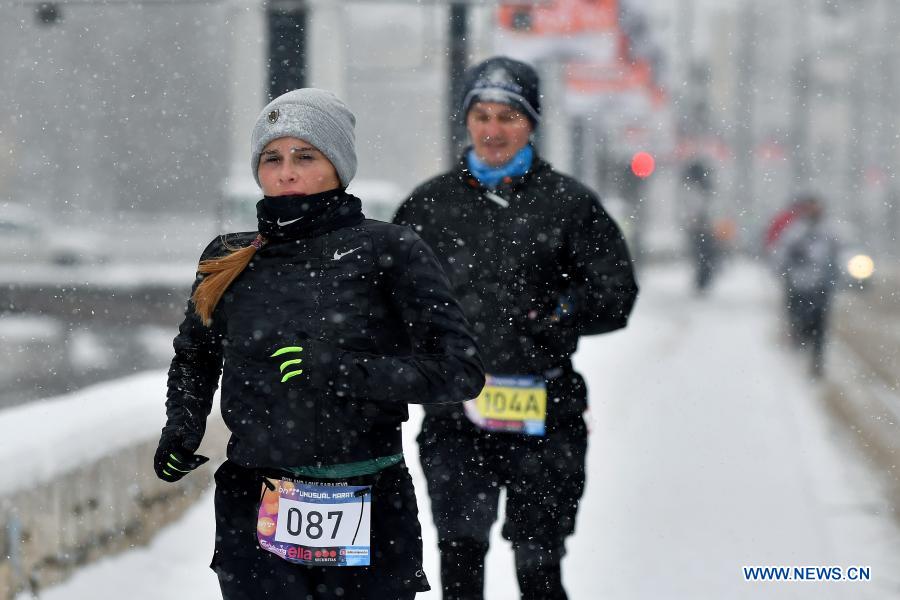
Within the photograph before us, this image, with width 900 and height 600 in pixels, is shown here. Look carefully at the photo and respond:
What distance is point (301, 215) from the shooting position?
124 inches

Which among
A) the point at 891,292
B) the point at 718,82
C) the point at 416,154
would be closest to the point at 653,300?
the point at 891,292

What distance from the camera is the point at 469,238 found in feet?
14.9

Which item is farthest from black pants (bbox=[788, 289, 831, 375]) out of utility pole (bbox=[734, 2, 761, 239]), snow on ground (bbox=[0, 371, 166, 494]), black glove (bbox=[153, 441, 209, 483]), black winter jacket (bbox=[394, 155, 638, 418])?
utility pole (bbox=[734, 2, 761, 239])

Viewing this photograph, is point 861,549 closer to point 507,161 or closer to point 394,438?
point 507,161

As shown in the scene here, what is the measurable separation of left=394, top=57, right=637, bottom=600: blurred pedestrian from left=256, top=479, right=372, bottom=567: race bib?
1333 mm

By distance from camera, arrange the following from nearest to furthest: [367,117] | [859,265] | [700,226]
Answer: [859,265]
[700,226]
[367,117]

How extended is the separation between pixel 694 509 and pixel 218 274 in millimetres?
5342

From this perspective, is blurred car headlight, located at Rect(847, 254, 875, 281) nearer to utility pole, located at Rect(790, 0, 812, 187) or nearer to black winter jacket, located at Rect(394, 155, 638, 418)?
black winter jacket, located at Rect(394, 155, 638, 418)

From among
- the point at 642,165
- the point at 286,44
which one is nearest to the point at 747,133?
the point at 642,165

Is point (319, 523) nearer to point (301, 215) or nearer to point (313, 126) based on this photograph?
point (301, 215)

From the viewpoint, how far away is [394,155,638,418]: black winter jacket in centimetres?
450

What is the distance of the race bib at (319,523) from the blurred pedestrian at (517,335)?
1.33 m

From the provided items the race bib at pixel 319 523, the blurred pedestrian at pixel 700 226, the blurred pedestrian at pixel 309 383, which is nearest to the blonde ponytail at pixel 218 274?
the blurred pedestrian at pixel 309 383

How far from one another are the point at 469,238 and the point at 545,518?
36.3 inches
